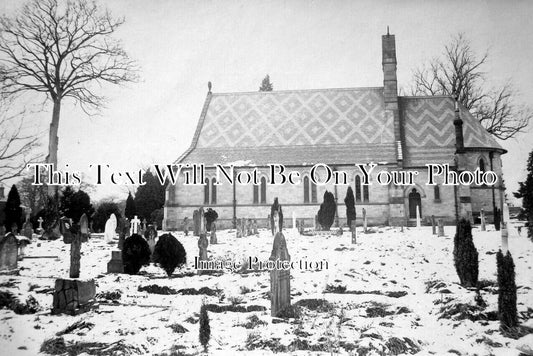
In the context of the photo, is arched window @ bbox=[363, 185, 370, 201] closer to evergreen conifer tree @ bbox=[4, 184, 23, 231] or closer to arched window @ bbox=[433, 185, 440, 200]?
arched window @ bbox=[433, 185, 440, 200]

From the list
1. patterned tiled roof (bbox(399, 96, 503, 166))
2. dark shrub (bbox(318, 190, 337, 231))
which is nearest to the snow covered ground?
dark shrub (bbox(318, 190, 337, 231))

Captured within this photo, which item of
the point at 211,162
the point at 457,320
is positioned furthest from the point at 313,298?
the point at 211,162

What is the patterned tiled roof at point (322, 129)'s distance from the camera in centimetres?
2173

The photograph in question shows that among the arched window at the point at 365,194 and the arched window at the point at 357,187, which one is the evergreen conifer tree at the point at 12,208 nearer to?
the arched window at the point at 357,187

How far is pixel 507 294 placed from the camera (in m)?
5.98

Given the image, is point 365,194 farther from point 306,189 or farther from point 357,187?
point 306,189

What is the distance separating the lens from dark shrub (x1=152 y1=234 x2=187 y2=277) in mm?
9906

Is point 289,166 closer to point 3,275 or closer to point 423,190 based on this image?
point 423,190

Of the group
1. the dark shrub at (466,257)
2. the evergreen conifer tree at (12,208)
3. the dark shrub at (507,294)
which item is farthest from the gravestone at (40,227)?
the dark shrub at (507,294)

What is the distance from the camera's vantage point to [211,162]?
22422mm

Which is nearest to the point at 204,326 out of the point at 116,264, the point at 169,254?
the point at 169,254

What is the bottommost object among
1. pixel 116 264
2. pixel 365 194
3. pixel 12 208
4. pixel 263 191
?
pixel 116 264

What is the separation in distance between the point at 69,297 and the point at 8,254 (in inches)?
141

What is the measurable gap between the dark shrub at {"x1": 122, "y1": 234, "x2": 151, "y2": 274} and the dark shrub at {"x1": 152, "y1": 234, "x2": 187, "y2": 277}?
384 millimetres
